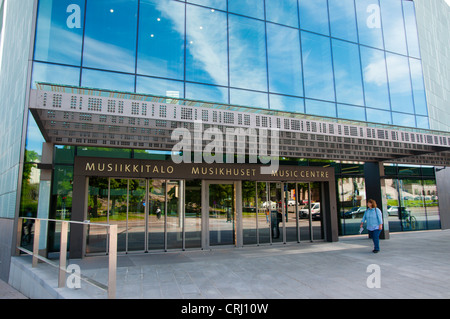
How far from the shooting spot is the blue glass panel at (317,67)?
1442 centimetres

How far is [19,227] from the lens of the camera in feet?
28.1

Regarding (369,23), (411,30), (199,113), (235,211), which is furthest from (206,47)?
(411,30)

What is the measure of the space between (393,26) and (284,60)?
8315 mm

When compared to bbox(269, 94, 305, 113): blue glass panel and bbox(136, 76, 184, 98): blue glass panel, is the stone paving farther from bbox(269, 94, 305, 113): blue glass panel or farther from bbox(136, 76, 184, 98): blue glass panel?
bbox(269, 94, 305, 113): blue glass panel

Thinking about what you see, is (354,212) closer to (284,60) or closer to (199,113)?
(284,60)

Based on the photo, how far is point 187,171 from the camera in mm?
10828

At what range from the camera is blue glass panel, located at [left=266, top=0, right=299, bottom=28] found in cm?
1409

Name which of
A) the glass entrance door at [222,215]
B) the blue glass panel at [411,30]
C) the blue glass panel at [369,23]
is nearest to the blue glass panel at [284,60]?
the blue glass panel at [369,23]

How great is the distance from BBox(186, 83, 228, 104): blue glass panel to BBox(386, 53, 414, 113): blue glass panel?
10062 mm

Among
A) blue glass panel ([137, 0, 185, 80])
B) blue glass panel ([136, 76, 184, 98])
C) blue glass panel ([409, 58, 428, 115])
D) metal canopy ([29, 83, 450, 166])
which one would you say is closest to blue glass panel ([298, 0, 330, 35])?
blue glass panel ([137, 0, 185, 80])

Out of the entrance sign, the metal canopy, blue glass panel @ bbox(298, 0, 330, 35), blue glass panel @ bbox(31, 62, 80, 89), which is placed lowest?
the entrance sign

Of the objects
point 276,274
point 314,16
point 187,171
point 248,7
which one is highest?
point 314,16
